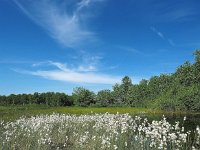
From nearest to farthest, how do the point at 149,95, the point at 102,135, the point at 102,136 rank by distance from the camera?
the point at 102,136 → the point at 102,135 → the point at 149,95

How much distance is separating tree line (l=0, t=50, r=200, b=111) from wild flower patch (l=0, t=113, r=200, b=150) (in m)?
57.6

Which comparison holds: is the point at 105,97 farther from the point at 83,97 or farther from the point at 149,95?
the point at 149,95

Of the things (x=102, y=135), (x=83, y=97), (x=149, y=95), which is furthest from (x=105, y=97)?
(x=102, y=135)

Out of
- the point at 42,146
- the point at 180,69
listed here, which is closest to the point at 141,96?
the point at 180,69

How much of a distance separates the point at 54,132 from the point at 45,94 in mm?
124311

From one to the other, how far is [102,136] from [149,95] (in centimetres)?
9616

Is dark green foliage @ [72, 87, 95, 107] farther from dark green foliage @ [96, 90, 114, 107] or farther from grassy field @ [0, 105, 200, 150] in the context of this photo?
grassy field @ [0, 105, 200, 150]

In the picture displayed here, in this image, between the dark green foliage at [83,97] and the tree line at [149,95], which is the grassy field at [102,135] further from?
the dark green foliage at [83,97]

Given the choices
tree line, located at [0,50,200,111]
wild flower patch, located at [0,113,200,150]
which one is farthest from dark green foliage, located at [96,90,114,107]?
wild flower patch, located at [0,113,200,150]

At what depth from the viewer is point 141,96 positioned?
11162 cm

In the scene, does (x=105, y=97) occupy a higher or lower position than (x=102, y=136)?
higher

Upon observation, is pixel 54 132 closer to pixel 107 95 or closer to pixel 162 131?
pixel 162 131

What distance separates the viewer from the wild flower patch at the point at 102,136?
11.7m

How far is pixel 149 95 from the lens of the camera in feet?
358
